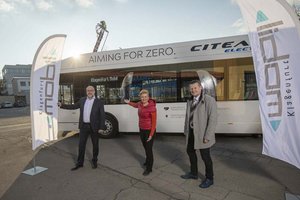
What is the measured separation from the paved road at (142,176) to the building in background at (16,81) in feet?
209

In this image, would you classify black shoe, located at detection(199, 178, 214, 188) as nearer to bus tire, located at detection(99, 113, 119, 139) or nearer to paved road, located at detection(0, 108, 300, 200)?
paved road, located at detection(0, 108, 300, 200)

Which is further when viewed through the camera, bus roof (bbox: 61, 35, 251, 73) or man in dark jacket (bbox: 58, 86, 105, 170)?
bus roof (bbox: 61, 35, 251, 73)

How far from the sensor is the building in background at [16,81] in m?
65.4

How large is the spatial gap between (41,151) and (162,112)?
380 centimetres

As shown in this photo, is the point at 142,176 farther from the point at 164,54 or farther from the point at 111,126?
the point at 164,54

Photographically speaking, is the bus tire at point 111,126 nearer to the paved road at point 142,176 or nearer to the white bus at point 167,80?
the white bus at point 167,80

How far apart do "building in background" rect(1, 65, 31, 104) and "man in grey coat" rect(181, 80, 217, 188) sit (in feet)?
218

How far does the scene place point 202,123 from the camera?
389 centimetres

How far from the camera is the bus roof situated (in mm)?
7008

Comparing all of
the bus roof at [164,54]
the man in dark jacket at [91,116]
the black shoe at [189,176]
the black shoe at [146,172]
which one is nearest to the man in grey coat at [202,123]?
the black shoe at [189,176]

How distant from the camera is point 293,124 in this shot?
3324 mm

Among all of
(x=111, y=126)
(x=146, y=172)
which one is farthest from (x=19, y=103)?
(x=146, y=172)

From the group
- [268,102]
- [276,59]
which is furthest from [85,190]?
[276,59]

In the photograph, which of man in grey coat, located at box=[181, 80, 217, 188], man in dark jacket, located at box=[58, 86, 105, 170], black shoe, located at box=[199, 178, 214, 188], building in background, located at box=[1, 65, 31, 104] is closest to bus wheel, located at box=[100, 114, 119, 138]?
man in dark jacket, located at box=[58, 86, 105, 170]
